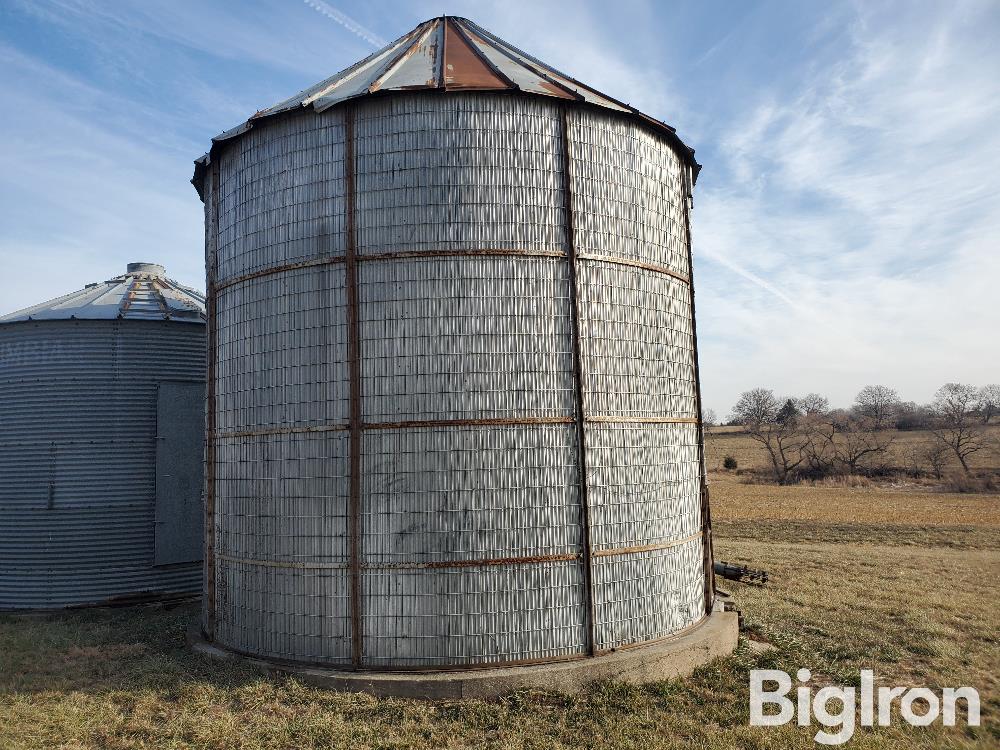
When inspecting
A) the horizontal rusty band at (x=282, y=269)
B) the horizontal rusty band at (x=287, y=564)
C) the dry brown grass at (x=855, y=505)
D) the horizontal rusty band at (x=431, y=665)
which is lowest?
the dry brown grass at (x=855, y=505)

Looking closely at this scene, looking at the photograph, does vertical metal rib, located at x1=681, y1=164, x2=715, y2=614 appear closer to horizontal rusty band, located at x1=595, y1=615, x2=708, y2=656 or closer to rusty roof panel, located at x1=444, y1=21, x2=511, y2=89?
horizontal rusty band, located at x1=595, y1=615, x2=708, y2=656

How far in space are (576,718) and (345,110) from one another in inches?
355

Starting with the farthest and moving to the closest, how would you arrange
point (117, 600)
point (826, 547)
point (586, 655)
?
point (826, 547) → point (117, 600) → point (586, 655)

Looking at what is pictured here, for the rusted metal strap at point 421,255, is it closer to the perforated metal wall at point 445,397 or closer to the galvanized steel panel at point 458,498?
the perforated metal wall at point 445,397

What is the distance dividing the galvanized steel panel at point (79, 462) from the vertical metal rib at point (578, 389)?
1014 cm

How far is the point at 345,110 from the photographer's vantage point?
402 inches

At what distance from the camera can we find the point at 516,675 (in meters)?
8.88

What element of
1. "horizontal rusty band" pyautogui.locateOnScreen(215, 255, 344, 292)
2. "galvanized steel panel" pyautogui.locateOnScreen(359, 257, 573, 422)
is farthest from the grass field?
"horizontal rusty band" pyautogui.locateOnScreen(215, 255, 344, 292)

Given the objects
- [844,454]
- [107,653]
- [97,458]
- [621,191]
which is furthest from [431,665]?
[844,454]

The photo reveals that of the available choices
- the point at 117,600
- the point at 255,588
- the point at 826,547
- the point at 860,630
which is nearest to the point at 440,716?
the point at 255,588

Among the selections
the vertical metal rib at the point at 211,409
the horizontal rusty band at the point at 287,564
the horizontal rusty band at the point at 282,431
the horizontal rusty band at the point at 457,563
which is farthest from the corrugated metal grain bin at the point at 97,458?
the horizontal rusty band at the point at 457,563

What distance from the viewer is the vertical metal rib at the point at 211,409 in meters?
11.1

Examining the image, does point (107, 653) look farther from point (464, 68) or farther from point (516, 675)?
point (464, 68)

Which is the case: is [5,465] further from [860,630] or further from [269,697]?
[860,630]
